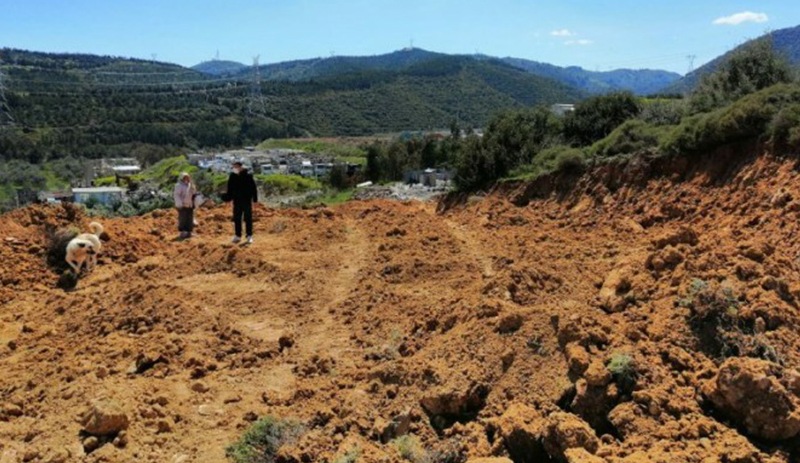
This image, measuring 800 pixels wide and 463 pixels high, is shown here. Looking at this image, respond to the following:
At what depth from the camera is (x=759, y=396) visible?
4.50 m

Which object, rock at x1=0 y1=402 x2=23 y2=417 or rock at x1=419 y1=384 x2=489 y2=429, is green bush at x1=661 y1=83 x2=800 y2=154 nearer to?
rock at x1=419 y1=384 x2=489 y2=429

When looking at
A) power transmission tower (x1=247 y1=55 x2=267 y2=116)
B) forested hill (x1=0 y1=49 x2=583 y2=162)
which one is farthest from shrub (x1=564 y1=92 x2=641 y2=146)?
power transmission tower (x1=247 y1=55 x2=267 y2=116)

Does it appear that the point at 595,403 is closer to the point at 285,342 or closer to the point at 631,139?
the point at 285,342

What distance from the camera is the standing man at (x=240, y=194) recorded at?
11.9 meters

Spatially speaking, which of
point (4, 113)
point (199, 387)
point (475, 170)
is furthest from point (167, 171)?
point (199, 387)

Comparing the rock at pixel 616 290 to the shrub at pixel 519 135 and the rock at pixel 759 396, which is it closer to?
the rock at pixel 759 396

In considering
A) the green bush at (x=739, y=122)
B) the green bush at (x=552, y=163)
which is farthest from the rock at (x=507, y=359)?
the green bush at (x=552, y=163)

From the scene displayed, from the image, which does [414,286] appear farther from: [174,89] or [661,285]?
[174,89]

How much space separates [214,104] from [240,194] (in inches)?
5187

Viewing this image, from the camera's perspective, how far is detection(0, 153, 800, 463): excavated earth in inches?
186

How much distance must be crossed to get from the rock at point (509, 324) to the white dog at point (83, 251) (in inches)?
293

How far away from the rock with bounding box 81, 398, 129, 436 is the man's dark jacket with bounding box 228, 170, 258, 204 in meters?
6.85

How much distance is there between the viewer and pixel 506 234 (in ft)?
Result: 38.4

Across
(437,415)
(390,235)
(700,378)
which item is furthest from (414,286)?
(700,378)
